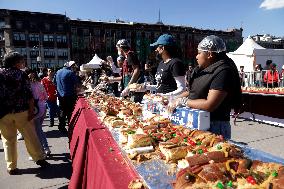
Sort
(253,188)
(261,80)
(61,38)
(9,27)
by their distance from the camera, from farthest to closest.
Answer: (61,38)
(9,27)
(261,80)
(253,188)

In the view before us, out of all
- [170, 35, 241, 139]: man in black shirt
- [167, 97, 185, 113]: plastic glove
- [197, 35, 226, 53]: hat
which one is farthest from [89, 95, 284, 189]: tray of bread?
[197, 35, 226, 53]: hat

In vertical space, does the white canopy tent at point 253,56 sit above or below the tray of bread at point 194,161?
above

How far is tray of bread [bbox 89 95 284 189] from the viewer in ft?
4.97

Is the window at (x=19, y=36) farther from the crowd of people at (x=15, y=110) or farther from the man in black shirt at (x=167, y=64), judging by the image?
the man in black shirt at (x=167, y=64)

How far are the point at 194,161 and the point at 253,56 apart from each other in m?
18.0

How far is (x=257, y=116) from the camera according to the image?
9414mm

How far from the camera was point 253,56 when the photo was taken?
60.1 ft

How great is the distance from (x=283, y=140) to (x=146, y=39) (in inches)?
2053

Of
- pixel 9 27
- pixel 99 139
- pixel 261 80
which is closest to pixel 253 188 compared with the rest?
pixel 99 139

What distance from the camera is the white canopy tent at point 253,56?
18.3 meters

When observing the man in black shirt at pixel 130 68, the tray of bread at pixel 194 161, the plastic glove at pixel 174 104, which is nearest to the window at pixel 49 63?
the man in black shirt at pixel 130 68

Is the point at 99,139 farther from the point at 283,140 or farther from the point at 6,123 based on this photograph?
the point at 283,140

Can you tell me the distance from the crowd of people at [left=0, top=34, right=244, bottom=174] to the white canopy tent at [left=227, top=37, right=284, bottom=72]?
12554 mm

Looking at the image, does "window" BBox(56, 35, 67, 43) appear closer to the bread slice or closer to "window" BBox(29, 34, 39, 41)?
"window" BBox(29, 34, 39, 41)
